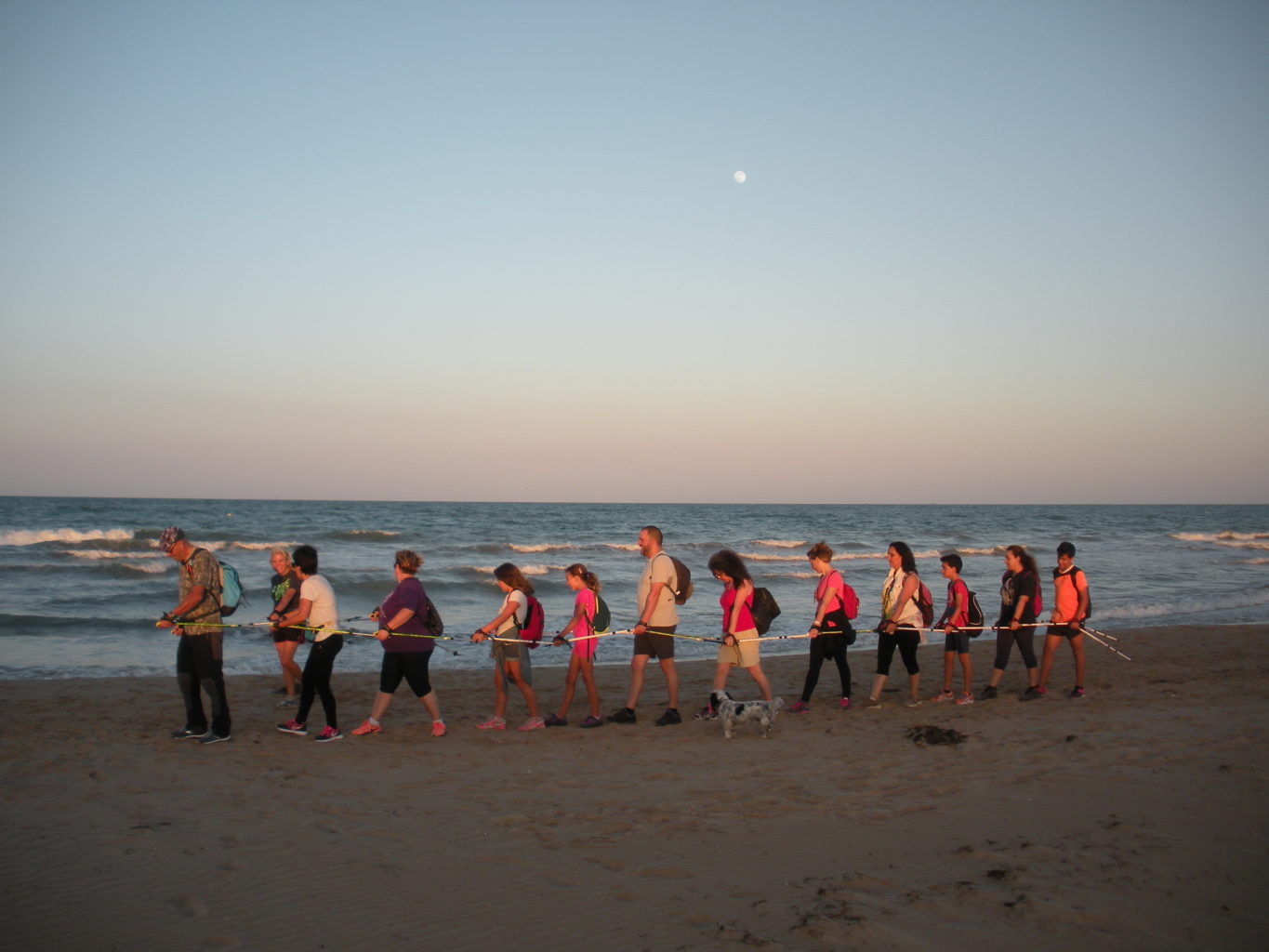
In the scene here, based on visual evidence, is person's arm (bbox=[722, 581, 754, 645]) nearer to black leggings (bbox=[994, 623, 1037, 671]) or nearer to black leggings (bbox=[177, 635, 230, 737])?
black leggings (bbox=[994, 623, 1037, 671])

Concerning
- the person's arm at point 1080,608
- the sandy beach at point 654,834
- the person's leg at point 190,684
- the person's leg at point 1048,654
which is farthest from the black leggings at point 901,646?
the person's leg at point 190,684

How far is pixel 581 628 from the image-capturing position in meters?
7.93

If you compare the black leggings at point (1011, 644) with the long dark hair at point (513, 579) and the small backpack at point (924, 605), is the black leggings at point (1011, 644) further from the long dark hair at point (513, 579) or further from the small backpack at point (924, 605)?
the long dark hair at point (513, 579)

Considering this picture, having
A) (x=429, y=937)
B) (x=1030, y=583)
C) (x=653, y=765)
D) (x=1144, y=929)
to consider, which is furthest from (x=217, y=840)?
(x=1030, y=583)

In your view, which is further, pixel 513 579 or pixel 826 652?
pixel 826 652

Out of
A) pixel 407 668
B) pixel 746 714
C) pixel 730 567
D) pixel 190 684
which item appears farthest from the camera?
pixel 730 567

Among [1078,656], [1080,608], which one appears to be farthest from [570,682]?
[1078,656]

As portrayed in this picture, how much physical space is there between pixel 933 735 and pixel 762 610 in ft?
5.86

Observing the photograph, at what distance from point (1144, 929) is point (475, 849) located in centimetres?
315

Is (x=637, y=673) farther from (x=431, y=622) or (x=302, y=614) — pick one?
(x=302, y=614)

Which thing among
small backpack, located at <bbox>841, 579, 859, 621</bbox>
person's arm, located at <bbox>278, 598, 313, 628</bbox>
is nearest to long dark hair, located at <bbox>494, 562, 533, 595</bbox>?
person's arm, located at <bbox>278, 598, 313, 628</bbox>

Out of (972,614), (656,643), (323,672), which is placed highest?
(972,614)

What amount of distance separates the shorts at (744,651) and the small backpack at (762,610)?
12 centimetres

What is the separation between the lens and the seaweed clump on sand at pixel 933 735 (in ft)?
22.6
